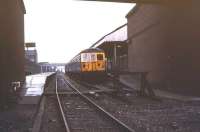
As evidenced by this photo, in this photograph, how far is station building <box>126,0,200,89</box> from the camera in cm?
2269

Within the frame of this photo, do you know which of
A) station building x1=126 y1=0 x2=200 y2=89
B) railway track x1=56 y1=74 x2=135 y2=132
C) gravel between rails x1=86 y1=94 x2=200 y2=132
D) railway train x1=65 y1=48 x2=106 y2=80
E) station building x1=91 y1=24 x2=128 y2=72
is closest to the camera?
railway track x1=56 y1=74 x2=135 y2=132

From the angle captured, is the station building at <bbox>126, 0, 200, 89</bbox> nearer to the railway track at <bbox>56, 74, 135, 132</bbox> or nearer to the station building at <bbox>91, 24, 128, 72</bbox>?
the railway track at <bbox>56, 74, 135, 132</bbox>

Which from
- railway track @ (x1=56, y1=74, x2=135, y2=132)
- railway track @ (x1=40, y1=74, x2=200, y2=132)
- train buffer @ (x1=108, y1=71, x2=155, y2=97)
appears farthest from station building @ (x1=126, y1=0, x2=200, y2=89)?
railway track @ (x1=56, y1=74, x2=135, y2=132)

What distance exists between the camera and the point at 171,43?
25.2m

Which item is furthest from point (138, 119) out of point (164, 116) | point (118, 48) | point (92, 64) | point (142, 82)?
point (118, 48)

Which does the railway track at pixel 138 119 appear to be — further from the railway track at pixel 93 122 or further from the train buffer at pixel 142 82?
the train buffer at pixel 142 82

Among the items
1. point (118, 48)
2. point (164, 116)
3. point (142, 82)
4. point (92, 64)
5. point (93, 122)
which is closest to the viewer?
point (93, 122)

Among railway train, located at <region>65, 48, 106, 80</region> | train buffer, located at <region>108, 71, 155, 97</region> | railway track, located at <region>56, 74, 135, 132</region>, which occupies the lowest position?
railway track, located at <region>56, 74, 135, 132</region>

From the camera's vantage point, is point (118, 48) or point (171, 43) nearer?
point (171, 43)

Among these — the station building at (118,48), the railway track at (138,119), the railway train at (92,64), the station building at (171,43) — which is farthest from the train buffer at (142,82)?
the station building at (118,48)

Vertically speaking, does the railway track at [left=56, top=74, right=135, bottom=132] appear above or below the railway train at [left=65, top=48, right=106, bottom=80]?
below

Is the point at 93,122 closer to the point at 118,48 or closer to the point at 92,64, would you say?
the point at 92,64

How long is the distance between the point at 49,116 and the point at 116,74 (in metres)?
8.85

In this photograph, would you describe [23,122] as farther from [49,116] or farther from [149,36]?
[149,36]
